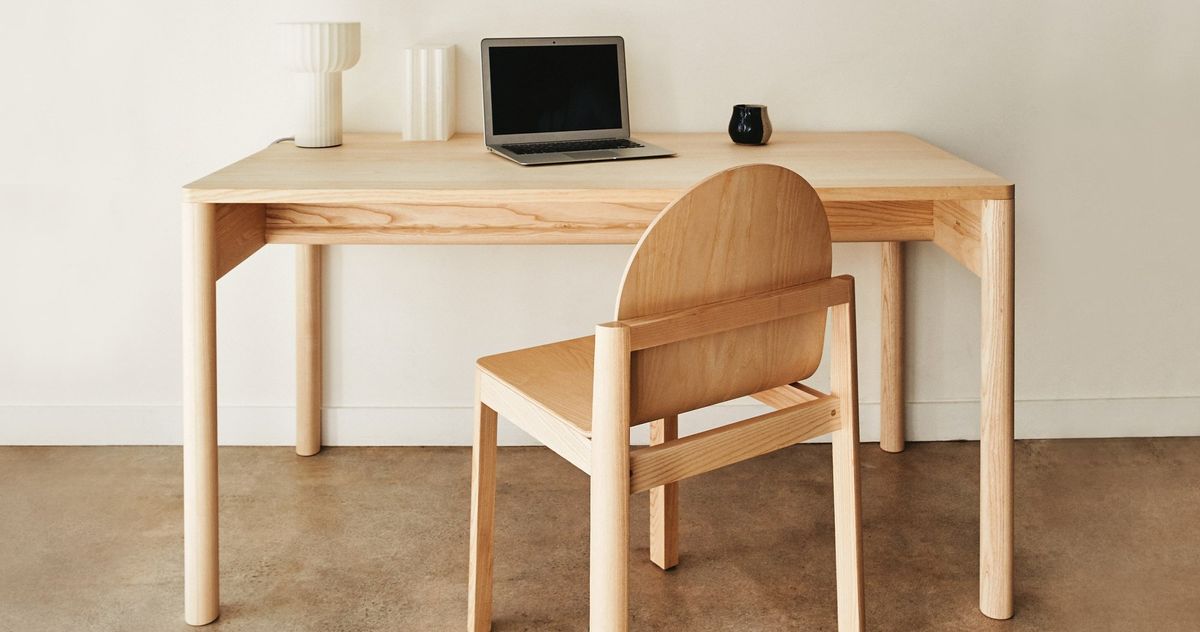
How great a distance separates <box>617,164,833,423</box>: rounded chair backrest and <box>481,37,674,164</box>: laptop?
27.1 inches

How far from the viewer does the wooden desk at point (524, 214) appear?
183 centimetres

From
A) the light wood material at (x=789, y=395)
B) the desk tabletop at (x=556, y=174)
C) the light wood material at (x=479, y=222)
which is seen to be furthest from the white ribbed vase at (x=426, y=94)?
the light wood material at (x=789, y=395)

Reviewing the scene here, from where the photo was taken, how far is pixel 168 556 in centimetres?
214

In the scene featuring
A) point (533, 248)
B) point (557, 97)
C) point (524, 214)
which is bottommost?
point (533, 248)

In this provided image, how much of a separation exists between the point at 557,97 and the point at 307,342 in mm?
796

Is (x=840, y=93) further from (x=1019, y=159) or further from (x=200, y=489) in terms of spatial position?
(x=200, y=489)

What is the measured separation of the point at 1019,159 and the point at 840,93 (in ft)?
1.45

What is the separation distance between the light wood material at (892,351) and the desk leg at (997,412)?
2.16 feet

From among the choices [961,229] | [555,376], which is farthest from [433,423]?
[961,229]

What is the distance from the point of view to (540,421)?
5.26ft

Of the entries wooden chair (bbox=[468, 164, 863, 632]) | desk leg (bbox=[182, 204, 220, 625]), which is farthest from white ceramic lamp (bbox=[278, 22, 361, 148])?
wooden chair (bbox=[468, 164, 863, 632])

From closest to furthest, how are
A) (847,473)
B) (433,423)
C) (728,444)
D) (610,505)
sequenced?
(610,505), (728,444), (847,473), (433,423)

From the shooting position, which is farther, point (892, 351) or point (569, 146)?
point (892, 351)

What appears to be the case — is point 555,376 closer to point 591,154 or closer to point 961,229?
point 591,154
